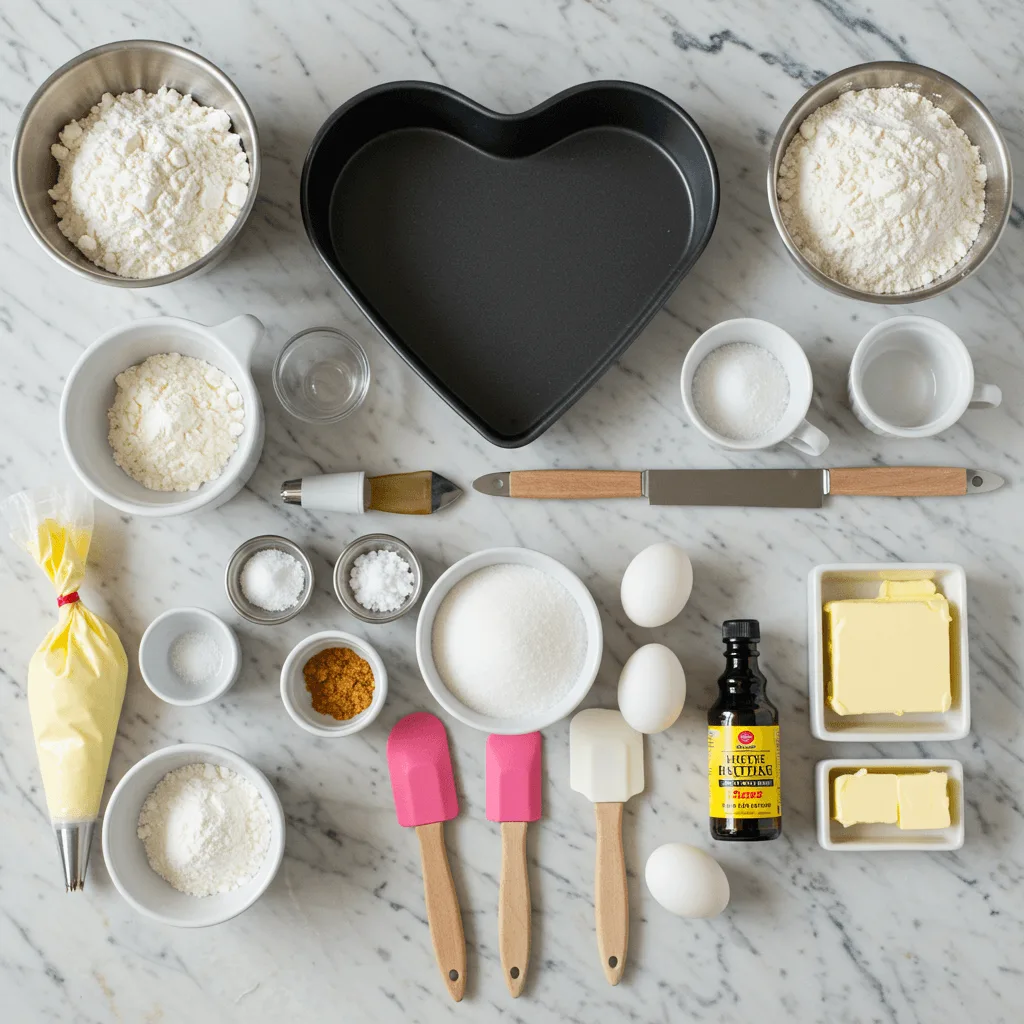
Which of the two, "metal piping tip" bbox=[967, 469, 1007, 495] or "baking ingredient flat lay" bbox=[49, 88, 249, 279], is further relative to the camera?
"metal piping tip" bbox=[967, 469, 1007, 495]

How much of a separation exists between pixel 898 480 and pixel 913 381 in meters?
0.13

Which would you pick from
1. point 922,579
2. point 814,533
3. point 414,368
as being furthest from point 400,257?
point 922,579

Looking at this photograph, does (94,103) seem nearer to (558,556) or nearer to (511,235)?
(511,235)

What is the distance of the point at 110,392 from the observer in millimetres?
1060

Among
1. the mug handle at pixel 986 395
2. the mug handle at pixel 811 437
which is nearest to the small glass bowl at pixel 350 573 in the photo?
the mug handle at pixel 811 437

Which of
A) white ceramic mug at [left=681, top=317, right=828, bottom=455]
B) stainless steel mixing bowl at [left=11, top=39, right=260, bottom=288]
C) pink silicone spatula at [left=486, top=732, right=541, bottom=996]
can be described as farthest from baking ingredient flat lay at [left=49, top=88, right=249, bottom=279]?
pink silicone spatula at [left=486, top=732, right=541, bottom=996]

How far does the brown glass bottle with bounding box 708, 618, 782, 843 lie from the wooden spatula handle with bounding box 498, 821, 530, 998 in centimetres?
24

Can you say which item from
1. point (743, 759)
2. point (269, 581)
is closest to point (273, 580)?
point (269, 581)

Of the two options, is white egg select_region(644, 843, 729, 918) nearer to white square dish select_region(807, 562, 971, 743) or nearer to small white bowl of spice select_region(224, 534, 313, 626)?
white square dish select_region(807, 562, 971, 743)

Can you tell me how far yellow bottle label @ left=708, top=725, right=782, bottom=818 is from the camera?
1036mm

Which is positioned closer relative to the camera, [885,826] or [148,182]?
[148,182]

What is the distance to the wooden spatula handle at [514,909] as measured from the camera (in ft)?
3.58

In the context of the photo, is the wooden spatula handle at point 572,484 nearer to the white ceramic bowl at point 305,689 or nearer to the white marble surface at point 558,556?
the white marble surface at point 558,556

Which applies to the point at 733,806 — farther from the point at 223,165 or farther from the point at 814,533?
the point at 223,165
